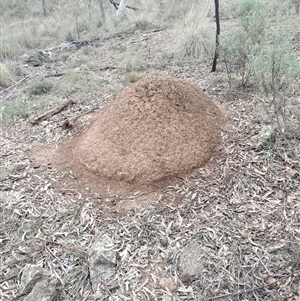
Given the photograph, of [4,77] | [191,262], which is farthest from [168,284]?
[4,77]

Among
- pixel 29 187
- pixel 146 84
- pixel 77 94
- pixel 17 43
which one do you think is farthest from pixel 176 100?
pixel 17 43

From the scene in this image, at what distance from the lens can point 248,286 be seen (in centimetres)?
206

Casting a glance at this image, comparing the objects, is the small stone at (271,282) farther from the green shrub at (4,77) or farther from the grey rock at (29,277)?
the green shrub at (4,77)

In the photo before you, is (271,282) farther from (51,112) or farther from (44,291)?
(51,112)

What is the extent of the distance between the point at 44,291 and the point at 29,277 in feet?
0.53

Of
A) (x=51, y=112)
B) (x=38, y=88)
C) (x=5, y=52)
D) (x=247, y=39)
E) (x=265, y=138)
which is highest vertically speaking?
(x=247, y=39)

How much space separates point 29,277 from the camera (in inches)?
89.9

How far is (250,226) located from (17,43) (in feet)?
28.5

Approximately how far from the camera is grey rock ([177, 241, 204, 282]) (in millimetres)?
2172

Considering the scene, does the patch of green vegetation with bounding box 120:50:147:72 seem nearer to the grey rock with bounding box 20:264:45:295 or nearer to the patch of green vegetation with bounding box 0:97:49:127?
the patch of green vegetation with bounding box 0:97:49:127

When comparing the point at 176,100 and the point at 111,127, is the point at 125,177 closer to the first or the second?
the point at 111,127

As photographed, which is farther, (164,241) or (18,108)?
(18,108)

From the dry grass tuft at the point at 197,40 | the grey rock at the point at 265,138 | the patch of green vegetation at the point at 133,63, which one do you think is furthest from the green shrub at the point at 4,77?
the grey rock at the point at 265,138

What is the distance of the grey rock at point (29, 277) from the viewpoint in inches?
89.0
